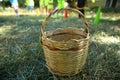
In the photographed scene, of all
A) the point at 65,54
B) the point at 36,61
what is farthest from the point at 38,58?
the point at 65,54

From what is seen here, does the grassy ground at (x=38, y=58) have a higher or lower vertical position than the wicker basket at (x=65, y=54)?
lower

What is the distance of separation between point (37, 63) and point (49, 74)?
325 mm

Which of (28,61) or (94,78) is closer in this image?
(94,78)

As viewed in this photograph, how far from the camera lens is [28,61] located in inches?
112

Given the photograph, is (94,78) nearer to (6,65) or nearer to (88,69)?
(88,69)

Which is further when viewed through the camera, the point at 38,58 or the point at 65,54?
the point at 38,58

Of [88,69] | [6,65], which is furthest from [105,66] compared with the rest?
[6,65]

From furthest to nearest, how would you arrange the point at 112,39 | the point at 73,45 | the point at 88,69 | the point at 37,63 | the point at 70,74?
the point at 112,39, the point at 37,63, the point at 88,69, the point at 70,74, the point at 73,45

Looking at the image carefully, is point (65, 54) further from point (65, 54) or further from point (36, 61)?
point (36, 61)

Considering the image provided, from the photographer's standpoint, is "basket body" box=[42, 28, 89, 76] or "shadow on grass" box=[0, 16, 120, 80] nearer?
"basket body" box=[42, 28, 89, 76]

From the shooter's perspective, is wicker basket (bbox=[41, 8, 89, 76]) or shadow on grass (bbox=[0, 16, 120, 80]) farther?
shadow on grass (bbox=[0, 16, 120, 80])

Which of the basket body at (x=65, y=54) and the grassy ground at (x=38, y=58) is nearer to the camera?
the basket body at (x=65, y=54)

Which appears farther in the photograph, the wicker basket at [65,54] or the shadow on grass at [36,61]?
the shadow on grass at [36,61]

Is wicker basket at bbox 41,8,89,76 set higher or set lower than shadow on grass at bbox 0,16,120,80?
higher
